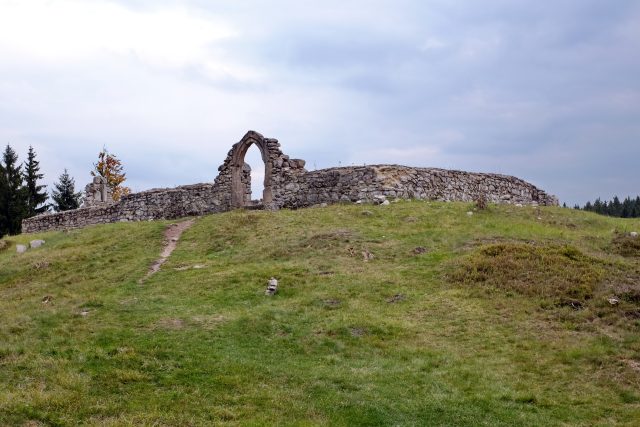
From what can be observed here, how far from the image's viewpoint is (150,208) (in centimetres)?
2889

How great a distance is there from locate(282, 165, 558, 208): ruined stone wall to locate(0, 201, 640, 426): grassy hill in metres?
3.97

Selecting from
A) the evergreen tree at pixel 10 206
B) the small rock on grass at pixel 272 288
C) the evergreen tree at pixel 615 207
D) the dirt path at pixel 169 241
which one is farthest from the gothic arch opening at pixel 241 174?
the evergreen tree at pixel 615 207

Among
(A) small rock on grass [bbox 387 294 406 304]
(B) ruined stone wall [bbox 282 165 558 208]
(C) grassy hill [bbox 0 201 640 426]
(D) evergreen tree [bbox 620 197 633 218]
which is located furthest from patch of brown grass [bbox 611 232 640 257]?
(D) evergreen tree [bbox 620 197 633 218]

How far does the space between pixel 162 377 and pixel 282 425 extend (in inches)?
100

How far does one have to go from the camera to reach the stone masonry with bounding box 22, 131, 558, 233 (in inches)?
947

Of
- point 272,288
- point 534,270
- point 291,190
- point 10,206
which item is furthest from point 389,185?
point 10,206

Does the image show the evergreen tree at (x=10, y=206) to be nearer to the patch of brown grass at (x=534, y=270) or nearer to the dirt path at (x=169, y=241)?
the dirt path at (x=169, y=241)

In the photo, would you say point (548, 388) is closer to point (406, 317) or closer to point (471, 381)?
point (471, 381)

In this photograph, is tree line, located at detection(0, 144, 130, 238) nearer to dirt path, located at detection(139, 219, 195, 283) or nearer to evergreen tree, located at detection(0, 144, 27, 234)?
evergreen tree, located at detection(0, 144, 27, 234)

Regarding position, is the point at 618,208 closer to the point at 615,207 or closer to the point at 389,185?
the point at 615,207

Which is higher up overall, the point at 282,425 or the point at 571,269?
the point at 571,269

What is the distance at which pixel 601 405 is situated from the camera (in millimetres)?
8703

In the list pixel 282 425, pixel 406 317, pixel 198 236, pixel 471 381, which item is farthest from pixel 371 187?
pixel 282 425

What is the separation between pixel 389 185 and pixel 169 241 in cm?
846
